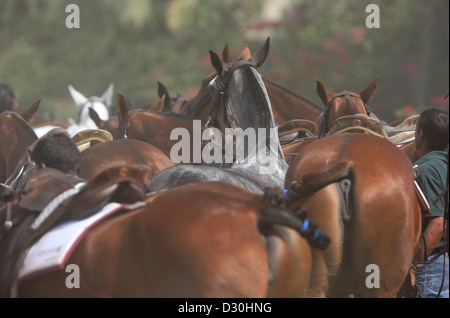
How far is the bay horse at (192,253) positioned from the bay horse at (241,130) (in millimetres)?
1253

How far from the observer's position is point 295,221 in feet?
9.32

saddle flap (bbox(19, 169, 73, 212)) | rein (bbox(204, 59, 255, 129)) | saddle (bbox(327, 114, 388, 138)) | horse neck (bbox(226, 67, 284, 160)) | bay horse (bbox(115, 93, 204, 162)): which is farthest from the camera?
bay horse (bbox(115, 93, 204, 162))

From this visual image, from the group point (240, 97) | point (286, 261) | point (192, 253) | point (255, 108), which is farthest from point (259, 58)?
point (192, 253)

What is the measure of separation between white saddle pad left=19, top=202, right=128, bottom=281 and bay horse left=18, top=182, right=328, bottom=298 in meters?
0.04

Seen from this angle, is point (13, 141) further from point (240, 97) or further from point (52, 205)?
point (52, 205)

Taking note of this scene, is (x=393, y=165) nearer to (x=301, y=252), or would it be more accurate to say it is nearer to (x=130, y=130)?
→ (x=301, y=252)

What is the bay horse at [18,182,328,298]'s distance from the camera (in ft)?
8.52

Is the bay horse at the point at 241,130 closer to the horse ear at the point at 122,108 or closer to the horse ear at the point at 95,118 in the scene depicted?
the horse ear at the point at 122,108

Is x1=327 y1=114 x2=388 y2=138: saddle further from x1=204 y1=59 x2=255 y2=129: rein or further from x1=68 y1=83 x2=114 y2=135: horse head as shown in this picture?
x1=68 y1=83 x2=114 y2=135: horse head

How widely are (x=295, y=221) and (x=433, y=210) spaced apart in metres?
2.01

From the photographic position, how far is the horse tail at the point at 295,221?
2.77 meters

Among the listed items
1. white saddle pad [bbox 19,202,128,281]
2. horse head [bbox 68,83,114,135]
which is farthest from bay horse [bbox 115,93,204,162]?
horse head [bbox 68,83,114,135]
